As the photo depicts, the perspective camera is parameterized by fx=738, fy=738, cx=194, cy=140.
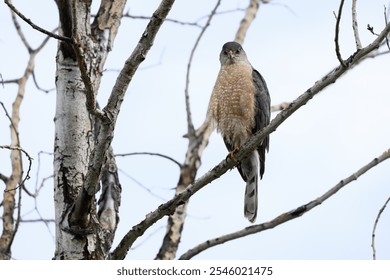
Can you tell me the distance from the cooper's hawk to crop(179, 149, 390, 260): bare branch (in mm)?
1621

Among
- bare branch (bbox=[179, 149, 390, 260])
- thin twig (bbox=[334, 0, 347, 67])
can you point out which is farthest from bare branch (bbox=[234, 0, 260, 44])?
thin twig (bbox=[334, 0, 347, 67])

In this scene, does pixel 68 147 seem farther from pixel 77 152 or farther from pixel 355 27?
pixel 355 27

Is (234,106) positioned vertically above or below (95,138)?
above

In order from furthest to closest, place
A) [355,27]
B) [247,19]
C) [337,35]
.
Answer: [247,19]
[355,27]
[337,35]

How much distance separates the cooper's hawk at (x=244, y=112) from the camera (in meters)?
A: 5.78

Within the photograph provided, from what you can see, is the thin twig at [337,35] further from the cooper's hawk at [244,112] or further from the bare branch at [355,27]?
the cooper's hawk at [244,112]

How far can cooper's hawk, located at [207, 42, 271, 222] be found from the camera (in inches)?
227

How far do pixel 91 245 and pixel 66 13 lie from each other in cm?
136

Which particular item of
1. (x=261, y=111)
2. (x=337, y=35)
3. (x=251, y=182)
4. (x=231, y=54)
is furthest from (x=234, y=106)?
(x=337, y=35)

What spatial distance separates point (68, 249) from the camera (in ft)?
14.1

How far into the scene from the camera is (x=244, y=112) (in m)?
5.76

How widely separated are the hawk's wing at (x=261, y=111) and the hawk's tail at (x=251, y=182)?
62 mm

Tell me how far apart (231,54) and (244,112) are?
0.92 metres

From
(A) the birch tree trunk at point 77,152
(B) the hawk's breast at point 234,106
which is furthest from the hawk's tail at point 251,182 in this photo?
(A) the birch tree trunk at point 77,152
